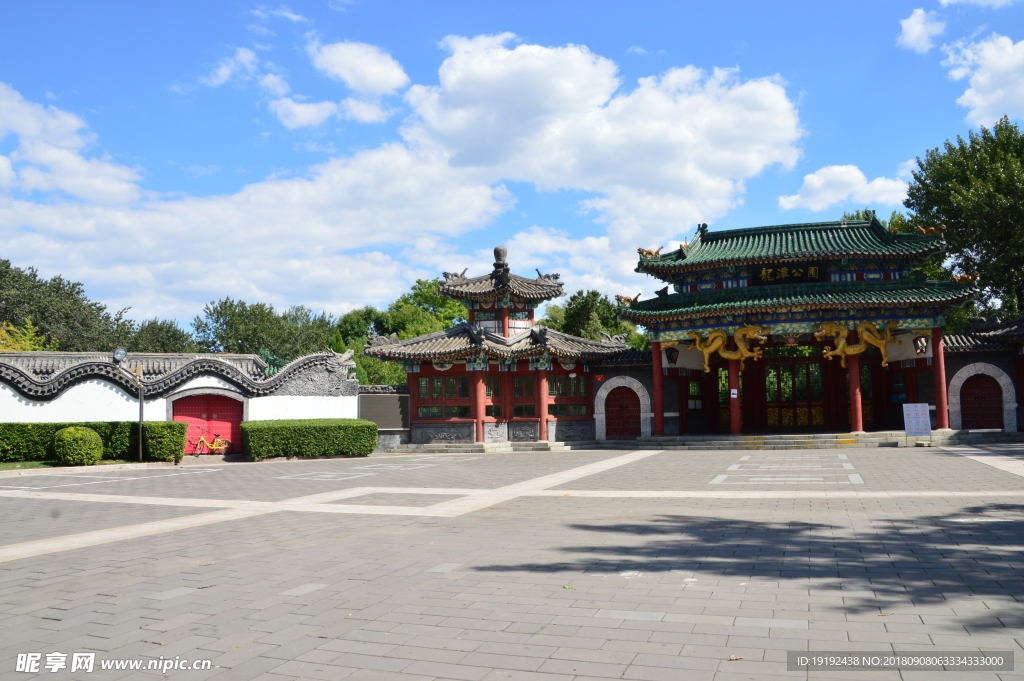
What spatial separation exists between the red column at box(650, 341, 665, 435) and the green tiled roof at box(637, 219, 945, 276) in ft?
10.6

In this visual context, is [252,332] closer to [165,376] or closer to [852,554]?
[165,376]

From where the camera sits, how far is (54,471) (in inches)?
767

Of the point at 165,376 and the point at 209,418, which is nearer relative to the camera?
the point at 165,376

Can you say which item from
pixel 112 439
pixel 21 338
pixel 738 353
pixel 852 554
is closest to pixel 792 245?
pixel 738 353

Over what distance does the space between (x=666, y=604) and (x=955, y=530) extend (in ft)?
15.1

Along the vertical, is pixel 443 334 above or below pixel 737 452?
above

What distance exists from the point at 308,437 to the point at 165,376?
5.24 m

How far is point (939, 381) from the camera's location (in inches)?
920

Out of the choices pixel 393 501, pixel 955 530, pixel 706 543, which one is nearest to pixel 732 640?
pixel 706 543

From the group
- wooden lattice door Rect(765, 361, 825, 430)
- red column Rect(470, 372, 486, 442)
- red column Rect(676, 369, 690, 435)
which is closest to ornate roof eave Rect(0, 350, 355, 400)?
red column Rect(470, 372, 486, 442)

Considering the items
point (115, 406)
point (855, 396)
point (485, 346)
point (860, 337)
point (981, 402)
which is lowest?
point (981, 402)

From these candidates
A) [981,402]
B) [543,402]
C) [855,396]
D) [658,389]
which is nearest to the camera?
[855,396]

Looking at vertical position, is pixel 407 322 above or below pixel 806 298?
above

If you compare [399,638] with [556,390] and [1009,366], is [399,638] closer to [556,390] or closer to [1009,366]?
[556,390]
